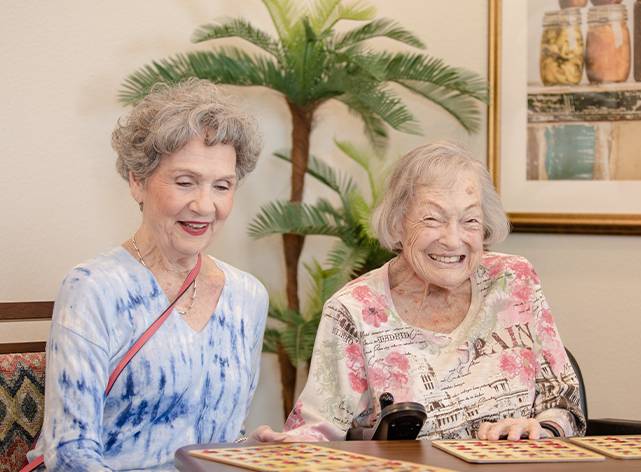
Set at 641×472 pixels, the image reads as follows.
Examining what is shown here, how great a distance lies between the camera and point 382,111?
376 centimetres

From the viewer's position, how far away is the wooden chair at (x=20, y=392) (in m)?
2.60

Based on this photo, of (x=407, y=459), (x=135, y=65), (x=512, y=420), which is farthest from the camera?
(x=135, y=65)

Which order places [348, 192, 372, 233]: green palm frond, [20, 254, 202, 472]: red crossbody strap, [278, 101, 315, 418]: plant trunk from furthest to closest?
[278, 101, 315, 418]: plant trunk, [348, 192, 372, 233]: green palm frond, [20, 254, 202, 472]: red crossbody strap

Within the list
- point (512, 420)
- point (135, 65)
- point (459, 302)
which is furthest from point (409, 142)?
point (512, 420)

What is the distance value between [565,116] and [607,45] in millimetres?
299

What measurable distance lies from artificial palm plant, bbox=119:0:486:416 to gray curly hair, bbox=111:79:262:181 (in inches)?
46.7

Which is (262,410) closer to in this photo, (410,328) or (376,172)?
(376,172)

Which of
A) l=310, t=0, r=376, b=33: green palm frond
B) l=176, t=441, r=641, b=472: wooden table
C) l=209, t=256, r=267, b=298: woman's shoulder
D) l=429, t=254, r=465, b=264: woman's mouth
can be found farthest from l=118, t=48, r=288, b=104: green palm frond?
l=176, t=441, r=641, b=472: wooden table

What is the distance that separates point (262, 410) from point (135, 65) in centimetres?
150

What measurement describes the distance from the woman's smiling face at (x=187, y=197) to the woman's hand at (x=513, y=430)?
2.65 ft

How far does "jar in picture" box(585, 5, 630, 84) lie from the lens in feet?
12.1

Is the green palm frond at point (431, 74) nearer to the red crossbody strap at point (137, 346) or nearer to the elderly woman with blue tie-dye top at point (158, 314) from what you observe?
the elderly woman with blue tie-dye top at point (158, 314)

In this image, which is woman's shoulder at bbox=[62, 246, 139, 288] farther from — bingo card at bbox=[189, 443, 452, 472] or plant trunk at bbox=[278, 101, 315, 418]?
plant trunk at bbox=[278, 101, 315, 418]

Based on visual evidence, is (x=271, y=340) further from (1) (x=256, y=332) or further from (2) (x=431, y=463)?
(2) (x=431, y=463)
